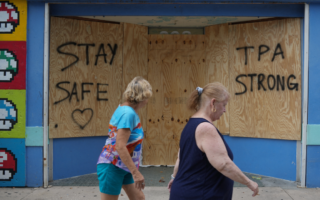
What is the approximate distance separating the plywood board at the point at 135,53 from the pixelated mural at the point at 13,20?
189 cm

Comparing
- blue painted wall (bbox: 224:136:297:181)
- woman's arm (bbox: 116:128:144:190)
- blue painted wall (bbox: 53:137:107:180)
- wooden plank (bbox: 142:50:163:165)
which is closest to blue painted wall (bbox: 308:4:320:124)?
blue painted wall (bbox: 224:136:297:181)

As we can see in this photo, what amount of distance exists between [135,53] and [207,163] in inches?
178

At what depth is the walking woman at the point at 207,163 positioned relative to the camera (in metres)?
2.31

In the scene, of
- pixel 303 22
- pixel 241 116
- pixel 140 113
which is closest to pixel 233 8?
pixel 303 22

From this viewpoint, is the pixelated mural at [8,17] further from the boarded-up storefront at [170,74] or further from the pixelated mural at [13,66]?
the boarded-up storefront at [170,74]

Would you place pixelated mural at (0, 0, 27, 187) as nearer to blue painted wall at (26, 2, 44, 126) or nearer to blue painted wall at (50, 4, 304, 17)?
blue painted wall at (26, 2, 44, 126)

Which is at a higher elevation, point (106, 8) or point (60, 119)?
point (106, 8)

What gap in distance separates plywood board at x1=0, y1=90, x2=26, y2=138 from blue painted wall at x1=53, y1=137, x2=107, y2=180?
25.7 inches

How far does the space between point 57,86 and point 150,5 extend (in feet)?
7.03

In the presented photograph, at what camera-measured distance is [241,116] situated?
20.4 ft

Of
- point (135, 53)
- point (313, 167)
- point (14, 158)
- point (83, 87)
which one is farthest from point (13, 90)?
point (313, 167)

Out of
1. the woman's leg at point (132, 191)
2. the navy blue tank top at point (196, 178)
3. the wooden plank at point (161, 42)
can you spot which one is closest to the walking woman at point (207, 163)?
the navy blue tank top at point (196, 178)

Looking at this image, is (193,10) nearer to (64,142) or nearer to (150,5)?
(150,5)

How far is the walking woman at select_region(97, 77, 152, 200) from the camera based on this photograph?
2.89 metres
